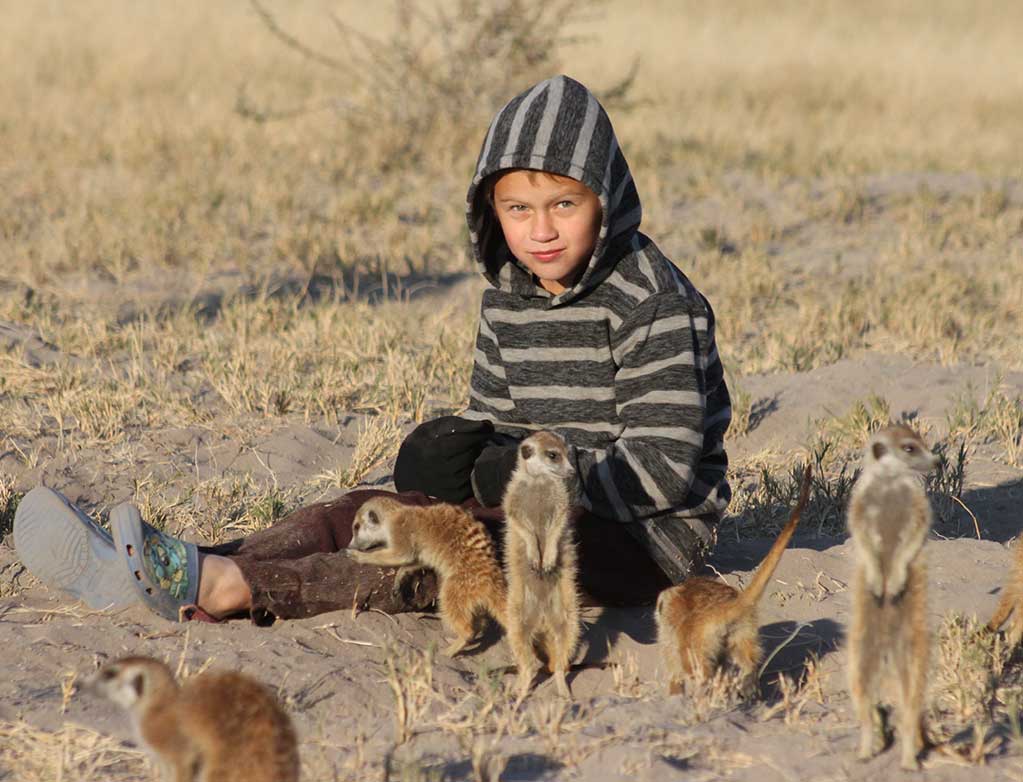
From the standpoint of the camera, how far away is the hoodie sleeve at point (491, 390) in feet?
17.4

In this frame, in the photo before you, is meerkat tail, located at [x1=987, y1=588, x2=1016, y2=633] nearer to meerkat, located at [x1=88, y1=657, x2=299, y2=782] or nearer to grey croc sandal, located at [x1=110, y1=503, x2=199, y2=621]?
meerkat, located at [x1=88, y1=657, x2=299, y2=782]

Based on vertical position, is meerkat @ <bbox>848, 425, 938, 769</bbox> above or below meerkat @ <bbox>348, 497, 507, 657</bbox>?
above

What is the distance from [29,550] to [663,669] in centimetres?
207

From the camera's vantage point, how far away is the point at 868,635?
3607 mm

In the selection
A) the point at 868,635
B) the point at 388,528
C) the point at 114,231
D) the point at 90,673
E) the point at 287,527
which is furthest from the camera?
the point at 114,231

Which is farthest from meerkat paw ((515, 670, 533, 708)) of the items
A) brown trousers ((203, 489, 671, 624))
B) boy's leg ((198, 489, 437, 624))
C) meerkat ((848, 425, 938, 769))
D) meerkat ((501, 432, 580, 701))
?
meerkat ((848, 425, 938, 769))

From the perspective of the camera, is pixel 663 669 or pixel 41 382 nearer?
pixel 663 669

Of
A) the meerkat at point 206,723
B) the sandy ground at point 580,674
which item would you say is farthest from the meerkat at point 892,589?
the meerkat at point 206,723

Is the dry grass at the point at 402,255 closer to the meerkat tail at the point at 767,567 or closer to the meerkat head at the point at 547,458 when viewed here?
the meerkat tail at the point at 767,567

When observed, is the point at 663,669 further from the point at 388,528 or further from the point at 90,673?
the point at 90,673

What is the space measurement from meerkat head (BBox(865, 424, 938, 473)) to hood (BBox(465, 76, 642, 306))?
55.9 inches

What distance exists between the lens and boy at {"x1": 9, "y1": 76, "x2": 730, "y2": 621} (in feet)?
→ 15.2

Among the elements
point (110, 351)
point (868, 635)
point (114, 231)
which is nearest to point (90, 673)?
point (868, 635)

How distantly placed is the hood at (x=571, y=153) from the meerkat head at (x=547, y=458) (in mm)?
795
